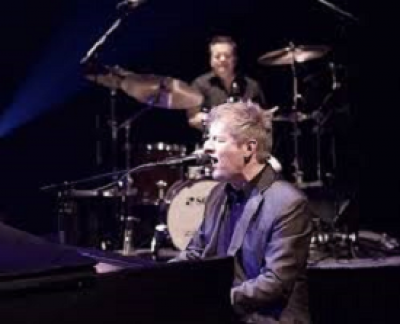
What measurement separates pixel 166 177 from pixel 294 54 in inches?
61.7

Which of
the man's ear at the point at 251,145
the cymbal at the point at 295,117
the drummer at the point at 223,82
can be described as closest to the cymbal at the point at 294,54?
the drummer at the point at 223,82

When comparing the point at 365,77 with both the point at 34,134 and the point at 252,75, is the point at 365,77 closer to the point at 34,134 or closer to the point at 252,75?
the point at 252,75

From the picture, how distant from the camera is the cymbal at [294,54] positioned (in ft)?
22.5

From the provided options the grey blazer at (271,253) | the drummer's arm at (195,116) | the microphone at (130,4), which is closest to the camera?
the grey blazer at (271,253)

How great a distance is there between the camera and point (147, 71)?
26.0ft

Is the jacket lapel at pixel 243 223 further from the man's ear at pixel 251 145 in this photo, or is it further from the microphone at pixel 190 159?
the microphone at pixel 190 159

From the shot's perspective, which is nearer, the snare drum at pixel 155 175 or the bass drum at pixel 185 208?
the bass drum at pixel 185 208

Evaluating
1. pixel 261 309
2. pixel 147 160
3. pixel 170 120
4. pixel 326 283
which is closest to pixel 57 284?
pixel 261 309

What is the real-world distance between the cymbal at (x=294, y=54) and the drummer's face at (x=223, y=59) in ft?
0.91

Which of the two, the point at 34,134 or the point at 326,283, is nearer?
the point at 326,283

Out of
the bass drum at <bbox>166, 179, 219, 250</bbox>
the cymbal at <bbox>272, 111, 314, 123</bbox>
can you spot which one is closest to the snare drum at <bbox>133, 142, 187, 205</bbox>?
the bass drum at <bbox>166, 179, 219, 250</bbox>

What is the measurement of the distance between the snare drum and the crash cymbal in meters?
0.43

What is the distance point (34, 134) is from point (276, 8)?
2.71 metres

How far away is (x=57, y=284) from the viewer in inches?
84.0
